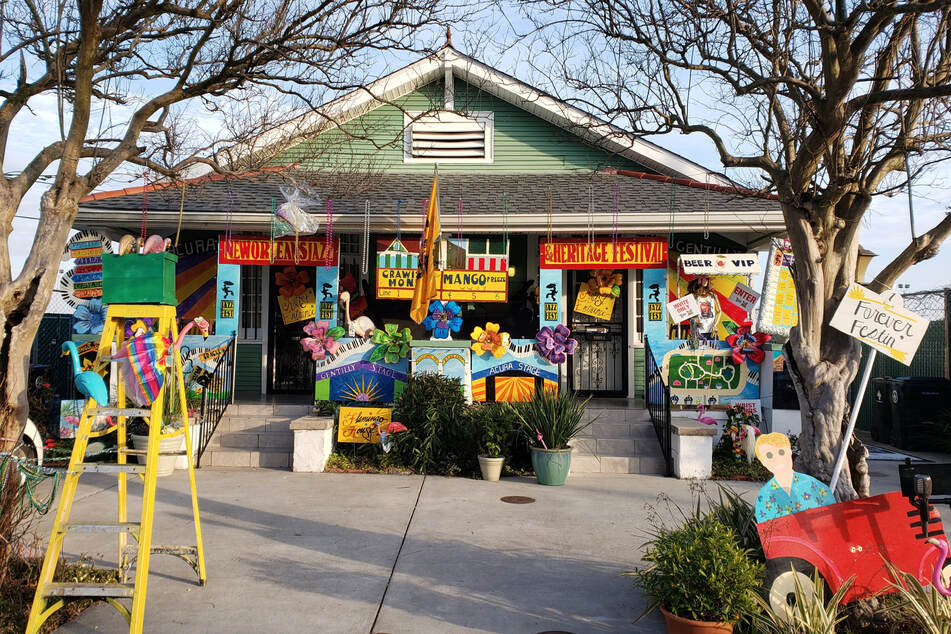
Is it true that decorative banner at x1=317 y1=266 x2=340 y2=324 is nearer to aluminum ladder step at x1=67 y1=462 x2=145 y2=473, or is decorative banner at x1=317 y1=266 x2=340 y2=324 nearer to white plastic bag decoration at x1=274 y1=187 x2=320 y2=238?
white plastic bag decoration at x1=274 y1=187 x2=320 y2=238

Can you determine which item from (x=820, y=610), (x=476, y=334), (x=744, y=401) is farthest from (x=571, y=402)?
(x=820, y=610)

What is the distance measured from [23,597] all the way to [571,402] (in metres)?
5.92

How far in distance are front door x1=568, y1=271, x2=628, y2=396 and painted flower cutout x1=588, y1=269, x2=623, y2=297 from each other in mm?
241

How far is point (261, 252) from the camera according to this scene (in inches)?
440

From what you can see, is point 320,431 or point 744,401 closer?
point 320,431

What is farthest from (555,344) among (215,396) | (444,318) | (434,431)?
(215,396)

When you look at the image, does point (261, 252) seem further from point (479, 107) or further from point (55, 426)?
point (479, 107)

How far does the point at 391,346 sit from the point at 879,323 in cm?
670

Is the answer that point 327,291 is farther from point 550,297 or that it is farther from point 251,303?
point 550,297

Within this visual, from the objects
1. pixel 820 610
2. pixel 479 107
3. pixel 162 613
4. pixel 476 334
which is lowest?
pixel 162 613

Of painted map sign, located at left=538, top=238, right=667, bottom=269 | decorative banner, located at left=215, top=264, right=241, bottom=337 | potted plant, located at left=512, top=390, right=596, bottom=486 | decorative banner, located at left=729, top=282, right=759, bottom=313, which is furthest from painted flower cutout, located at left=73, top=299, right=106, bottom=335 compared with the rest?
decorative banner, located at left=729, top=282, right=759, bottom=313

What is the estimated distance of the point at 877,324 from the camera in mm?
4477

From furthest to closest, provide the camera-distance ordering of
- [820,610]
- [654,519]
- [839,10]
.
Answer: [654,519] < [839,10] < [820,610]

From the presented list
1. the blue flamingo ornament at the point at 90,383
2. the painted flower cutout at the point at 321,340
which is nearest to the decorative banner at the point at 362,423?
the painted flower cutout at the point at 321,340
